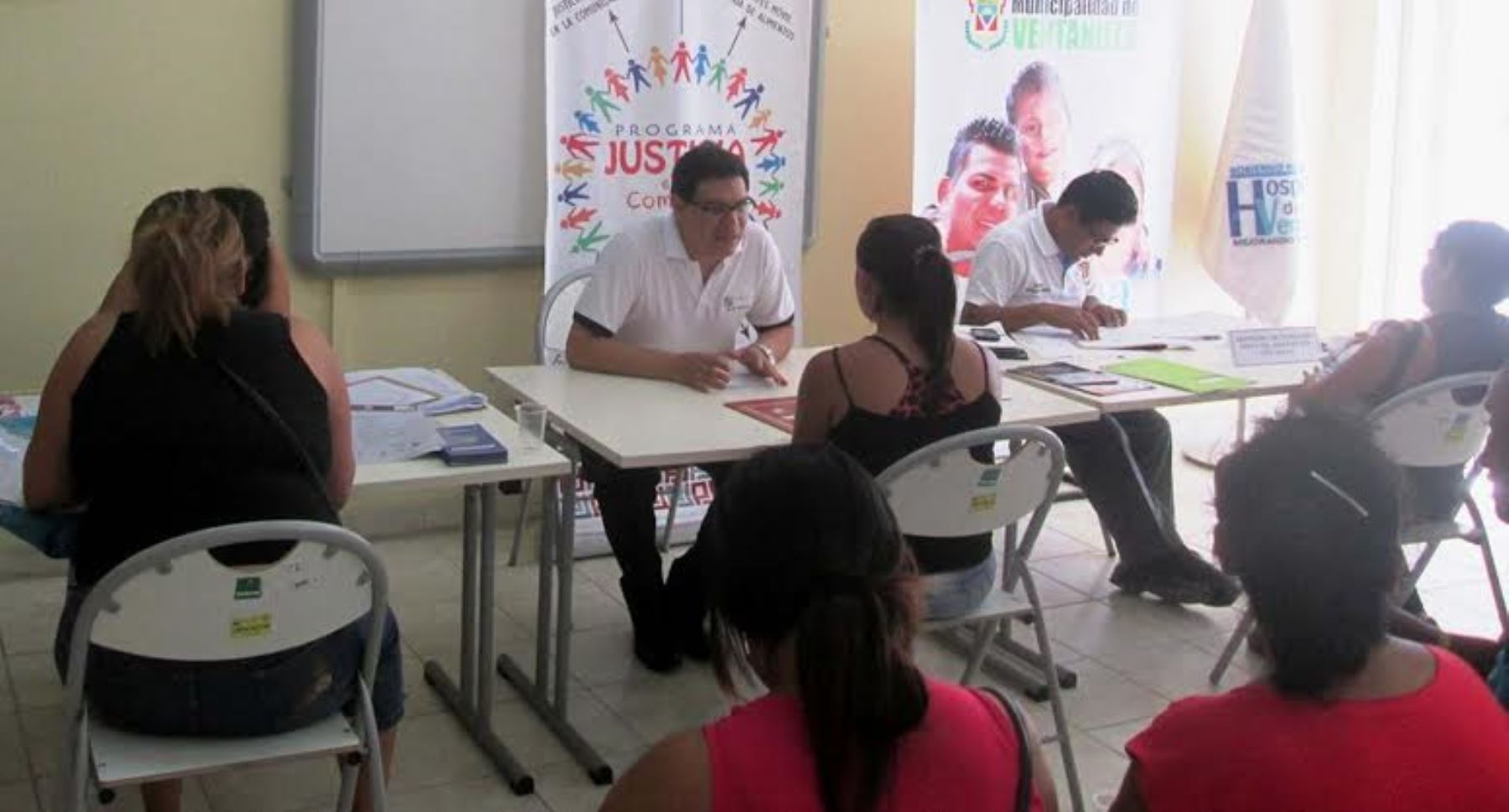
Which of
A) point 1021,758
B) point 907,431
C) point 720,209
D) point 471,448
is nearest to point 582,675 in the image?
point 471,448

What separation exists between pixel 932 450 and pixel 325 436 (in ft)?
3.08

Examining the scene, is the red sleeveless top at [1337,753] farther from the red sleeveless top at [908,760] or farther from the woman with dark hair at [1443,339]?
the woman with dark hair at [1443,339]

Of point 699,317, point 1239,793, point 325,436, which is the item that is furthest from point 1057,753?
point 1239,793

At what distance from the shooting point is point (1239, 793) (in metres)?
1.44

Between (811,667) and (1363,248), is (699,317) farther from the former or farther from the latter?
(1363,248)

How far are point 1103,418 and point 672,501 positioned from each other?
3.71ft

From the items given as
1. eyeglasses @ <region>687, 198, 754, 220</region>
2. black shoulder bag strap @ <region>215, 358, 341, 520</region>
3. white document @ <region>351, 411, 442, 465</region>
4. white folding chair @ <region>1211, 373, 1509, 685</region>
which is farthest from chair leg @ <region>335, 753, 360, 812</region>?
white folding chair @ <region>1211, 373, 1509, 685</region>

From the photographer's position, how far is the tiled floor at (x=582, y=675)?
304 cm

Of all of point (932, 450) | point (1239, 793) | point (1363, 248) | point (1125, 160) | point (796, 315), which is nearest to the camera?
point (1239, 793)

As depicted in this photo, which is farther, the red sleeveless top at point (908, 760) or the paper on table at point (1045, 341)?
the paper on table at point (1045, 341)

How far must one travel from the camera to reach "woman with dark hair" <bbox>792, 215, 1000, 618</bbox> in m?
2.80

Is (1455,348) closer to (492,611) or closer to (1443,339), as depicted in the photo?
(1443,339)

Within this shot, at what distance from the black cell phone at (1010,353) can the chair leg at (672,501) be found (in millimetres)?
915

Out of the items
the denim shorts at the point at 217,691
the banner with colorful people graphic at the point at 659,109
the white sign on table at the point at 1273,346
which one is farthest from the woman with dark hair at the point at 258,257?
the white sign on table at the point at 1273,346
